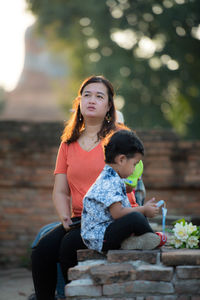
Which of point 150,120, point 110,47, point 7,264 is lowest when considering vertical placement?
point 7,264

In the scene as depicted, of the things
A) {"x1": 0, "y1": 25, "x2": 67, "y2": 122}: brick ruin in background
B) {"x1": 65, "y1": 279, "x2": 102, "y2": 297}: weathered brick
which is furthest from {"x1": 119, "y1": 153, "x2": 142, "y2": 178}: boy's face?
{"x1": 0, "y1": 25, "x2": 67, "y2": 122}: brick ruin in background

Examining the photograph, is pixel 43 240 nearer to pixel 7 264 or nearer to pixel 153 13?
pixel 7 264

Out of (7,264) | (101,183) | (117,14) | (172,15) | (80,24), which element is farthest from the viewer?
(80,24)

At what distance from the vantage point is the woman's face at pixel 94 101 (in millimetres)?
3346

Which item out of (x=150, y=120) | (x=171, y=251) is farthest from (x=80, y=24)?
(x=171, y=251)

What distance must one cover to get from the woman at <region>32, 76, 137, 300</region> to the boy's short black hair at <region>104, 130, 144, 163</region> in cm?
38

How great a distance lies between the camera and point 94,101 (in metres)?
3.34

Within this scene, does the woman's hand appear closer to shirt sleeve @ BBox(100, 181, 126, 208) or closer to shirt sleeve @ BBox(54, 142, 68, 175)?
shirt sleeve @ BBox(54, 142, 68, 175)

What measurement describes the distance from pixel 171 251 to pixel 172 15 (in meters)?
10.4

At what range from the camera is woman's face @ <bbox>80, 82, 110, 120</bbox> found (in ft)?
11.0

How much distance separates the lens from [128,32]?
43.6 feet

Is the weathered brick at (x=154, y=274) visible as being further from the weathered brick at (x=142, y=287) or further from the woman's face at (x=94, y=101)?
the woman's face at (x=94, y=101)

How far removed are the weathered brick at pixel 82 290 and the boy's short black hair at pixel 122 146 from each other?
75 centimetres

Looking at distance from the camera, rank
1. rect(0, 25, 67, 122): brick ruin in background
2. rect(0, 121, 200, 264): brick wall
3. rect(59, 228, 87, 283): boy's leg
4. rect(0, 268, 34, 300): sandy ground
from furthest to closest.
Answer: rect(0, 25, 67, 122): brick ruin in background
rect(0, 121, 200, 264): brick wall
rect(0, 268, 34, 300): sandy ground
rect(59, 228, 87, 283): boy's leg
